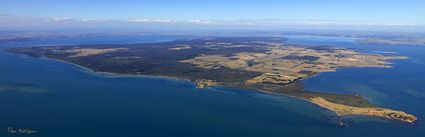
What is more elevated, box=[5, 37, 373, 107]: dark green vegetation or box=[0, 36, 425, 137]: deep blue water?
box=[5, 37, 373, 107]: dark green vegetation

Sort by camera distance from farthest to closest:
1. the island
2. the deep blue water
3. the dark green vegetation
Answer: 1. the dark green vegetation
2. the island
3. the deep blue water

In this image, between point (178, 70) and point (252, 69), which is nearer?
point (178, 70)

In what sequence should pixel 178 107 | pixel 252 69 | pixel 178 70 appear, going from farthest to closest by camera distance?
pixel 252 69, pixel 178 70, pixel 178 107

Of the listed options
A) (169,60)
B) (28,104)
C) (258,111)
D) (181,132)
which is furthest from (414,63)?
(28,104)
